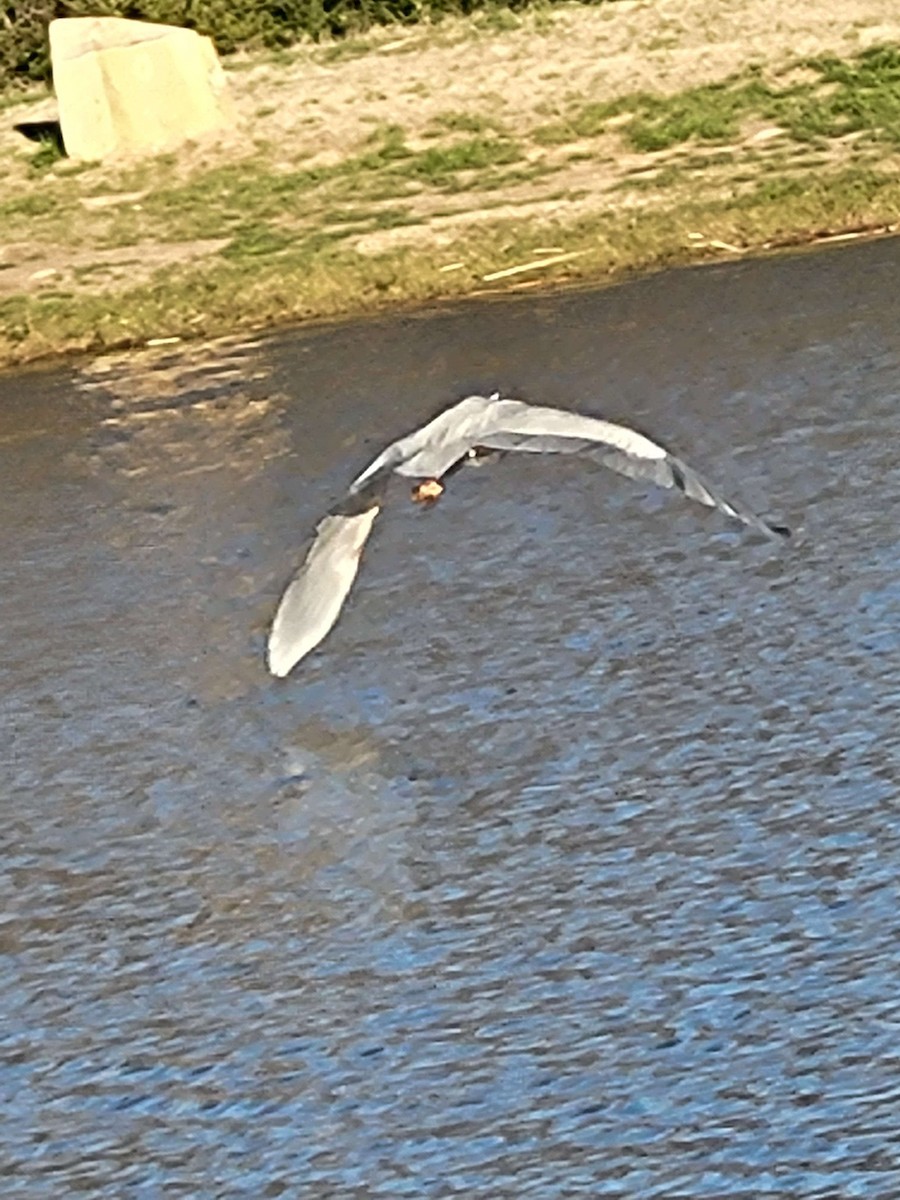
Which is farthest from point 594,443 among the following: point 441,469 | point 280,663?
point 280,663

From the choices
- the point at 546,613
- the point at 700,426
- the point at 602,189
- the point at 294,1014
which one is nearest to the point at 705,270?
the point at 602,189

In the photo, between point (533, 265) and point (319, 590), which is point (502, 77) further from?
point (319, 590)

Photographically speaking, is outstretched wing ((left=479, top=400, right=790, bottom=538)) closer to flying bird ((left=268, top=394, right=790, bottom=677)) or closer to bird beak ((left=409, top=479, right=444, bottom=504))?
flying bird ((left=268, top=394, right=790, bottom=677))

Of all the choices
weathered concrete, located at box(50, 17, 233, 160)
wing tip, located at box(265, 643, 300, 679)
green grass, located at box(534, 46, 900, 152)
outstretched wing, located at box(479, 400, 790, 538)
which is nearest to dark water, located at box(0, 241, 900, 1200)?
wing tip, located at box(265, 643, 300, 679)

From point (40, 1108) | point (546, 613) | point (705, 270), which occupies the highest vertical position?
point (40, 1108)

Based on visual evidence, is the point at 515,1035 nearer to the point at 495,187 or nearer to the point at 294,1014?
the point at 294,1014

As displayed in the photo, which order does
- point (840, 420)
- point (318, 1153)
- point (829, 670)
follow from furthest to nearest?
point (840, 420) < point (829, 670) < point (318, 1153)

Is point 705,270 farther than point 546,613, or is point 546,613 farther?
point 705,270
